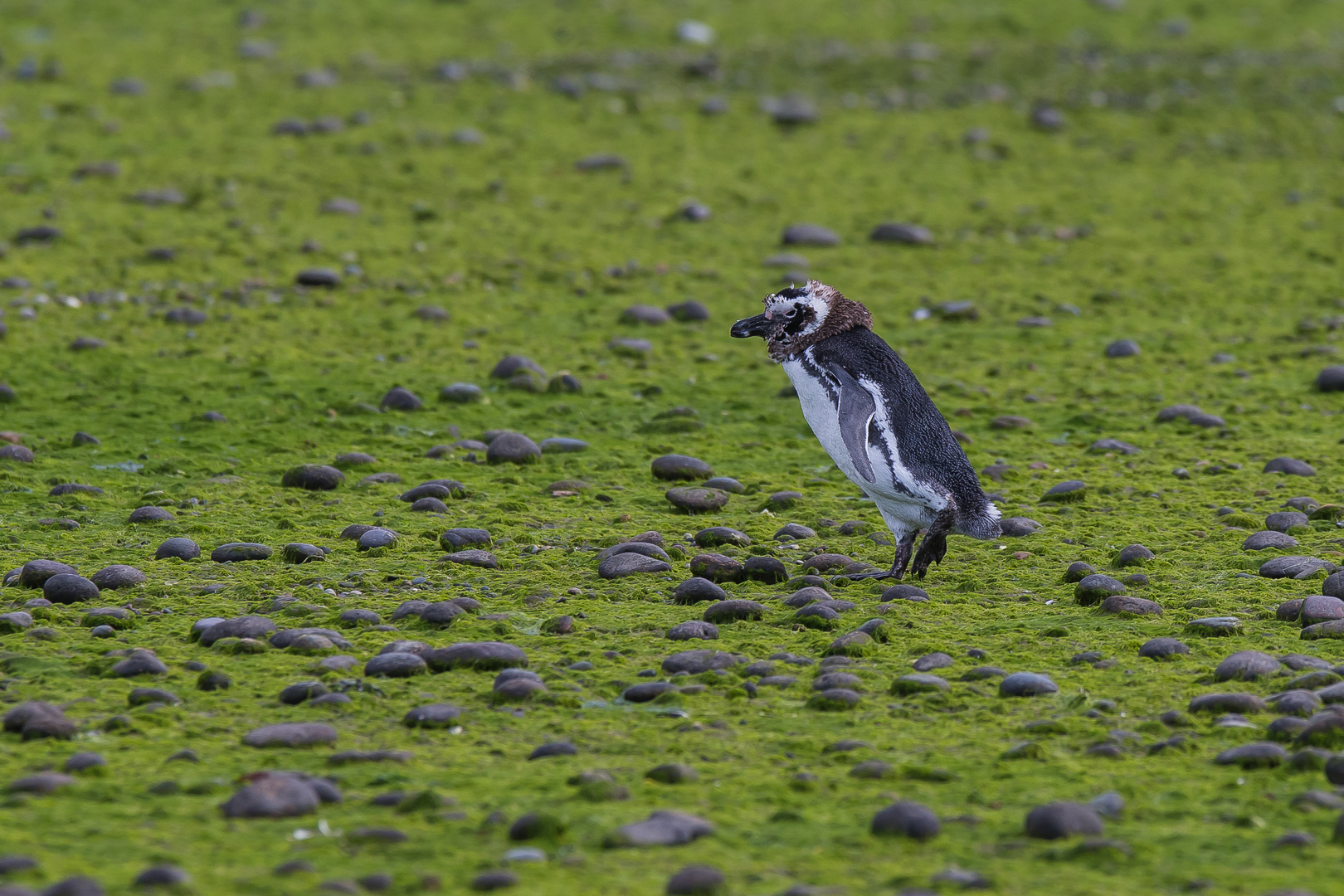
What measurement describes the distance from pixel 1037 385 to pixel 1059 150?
598 cm

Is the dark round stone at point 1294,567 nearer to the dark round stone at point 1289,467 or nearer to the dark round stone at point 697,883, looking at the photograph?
the dark round stone at point 1289,467

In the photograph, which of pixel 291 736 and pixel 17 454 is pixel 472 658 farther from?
pixel 17 454

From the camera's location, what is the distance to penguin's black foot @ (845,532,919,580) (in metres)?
6.00

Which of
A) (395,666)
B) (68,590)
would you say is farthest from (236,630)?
(68,590)

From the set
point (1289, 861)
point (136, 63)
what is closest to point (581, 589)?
point (1289, 861)

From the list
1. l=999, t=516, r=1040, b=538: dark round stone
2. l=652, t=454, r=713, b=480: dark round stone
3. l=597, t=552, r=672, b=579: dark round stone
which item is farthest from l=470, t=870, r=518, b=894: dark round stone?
l=652, t=454, r=713, b=480: dark round stone

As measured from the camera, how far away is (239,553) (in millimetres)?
6070

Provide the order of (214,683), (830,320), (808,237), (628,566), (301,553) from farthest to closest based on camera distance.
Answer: (808,237), (830,320), (301,553), (628,566), (214,683)

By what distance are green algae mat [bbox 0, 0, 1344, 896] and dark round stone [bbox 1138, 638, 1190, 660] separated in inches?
2.2

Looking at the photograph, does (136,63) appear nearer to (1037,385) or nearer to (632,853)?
(1037,385)

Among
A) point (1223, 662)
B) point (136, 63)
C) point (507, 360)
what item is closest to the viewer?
point (1223, 662)

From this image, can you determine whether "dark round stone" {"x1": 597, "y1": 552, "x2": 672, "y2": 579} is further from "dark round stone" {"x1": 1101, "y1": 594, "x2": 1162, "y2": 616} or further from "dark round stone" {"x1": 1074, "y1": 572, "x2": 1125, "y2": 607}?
"dark round stone" {"x1": 1101, "y1": 594, "x2": 1162, "y2": 616}

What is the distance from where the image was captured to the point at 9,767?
4062 millimetres

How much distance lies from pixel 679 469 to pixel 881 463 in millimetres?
1574
